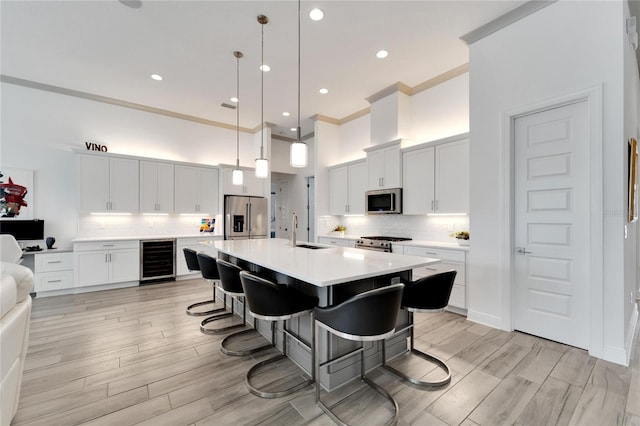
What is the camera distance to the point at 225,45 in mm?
3463

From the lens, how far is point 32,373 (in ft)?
7.00

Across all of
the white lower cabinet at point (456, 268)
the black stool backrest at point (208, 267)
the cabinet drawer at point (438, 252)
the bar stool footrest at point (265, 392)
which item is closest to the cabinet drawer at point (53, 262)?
the black stool backrest at point (208, 267)

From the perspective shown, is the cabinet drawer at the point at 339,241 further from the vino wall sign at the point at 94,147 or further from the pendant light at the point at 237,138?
the vino wall sign at the point at 94,147

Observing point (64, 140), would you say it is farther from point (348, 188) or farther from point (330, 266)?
point (330, 266)

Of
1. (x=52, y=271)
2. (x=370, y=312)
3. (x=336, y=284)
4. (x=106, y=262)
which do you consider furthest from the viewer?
(x=106, y=262)

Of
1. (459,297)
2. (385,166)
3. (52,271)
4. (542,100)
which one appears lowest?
(459,297)

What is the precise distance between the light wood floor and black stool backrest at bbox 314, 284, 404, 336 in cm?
60

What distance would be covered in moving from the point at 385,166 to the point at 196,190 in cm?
396

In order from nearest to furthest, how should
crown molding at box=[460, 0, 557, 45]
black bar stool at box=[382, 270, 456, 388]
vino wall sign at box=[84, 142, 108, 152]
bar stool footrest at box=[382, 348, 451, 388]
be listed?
bar stool footrest at box=[382, 348, 451, 388] → black bar stool at box=[382, 270, 456, 388] → crown molding at box=[460, 0, 557, 45] → vino wall sign at box=[84, 142, 108, 152]

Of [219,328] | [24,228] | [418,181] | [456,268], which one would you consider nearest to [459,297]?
[456,268]

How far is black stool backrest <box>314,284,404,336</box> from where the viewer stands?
5.07 ft

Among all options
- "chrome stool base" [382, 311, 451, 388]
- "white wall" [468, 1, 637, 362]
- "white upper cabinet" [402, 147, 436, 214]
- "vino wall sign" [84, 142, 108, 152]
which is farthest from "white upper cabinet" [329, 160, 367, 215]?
"vino wall sign" [84, 142, 108, 152]

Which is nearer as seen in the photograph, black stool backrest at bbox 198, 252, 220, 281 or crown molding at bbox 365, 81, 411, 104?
black stool backrest at bbox 198, 252, 220, 281

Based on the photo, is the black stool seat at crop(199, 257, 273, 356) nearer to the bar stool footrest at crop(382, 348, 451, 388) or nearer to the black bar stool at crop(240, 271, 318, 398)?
the black bar stool at crop(240, 271, 318, 398)
